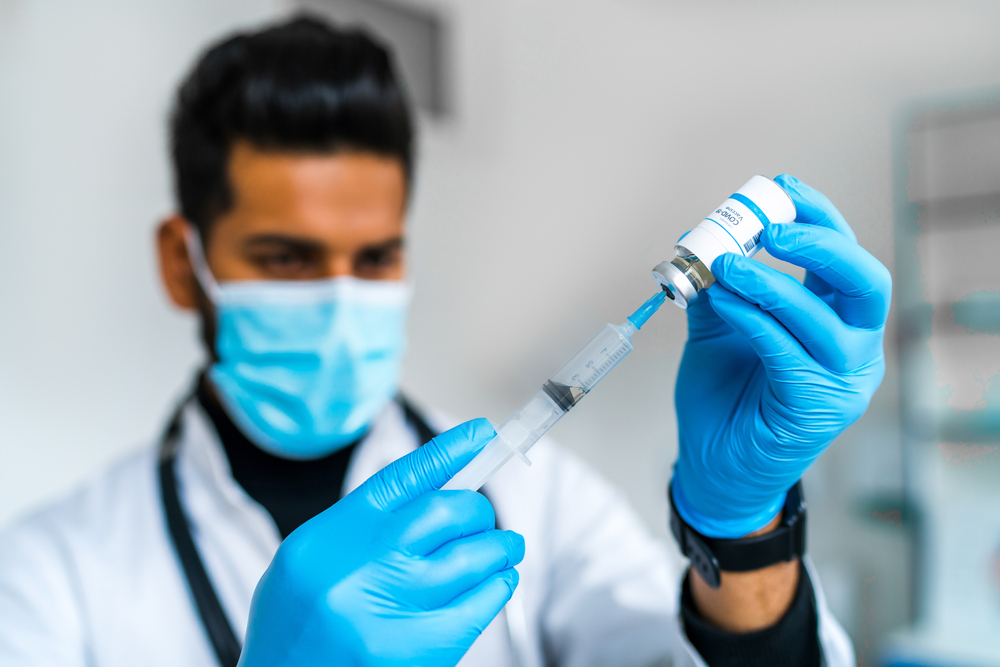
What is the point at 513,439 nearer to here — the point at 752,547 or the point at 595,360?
the point at 595,360

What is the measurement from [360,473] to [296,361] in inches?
7.8

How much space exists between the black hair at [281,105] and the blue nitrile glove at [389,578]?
0.61 meters

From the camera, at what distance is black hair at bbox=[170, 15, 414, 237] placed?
1.03 metres

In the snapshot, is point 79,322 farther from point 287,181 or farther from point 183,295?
point 287,181

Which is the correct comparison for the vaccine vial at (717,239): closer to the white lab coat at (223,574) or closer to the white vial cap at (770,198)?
the white vial cap at (770,198)

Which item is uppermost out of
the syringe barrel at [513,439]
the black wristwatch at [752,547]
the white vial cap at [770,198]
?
the white vial cap at [770,198]

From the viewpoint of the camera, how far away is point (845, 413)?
0.66 metres

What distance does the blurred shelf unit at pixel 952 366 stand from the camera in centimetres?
210

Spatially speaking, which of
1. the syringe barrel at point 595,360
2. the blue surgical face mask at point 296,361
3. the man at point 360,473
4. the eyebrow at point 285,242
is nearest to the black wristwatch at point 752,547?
the man at point 360,473

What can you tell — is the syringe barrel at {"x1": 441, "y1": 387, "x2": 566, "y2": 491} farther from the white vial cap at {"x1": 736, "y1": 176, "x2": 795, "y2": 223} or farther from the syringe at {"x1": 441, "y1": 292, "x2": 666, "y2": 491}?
the white vial cap at {"x1": 736, "y1": 176, "x2": 795, "y2": 223}

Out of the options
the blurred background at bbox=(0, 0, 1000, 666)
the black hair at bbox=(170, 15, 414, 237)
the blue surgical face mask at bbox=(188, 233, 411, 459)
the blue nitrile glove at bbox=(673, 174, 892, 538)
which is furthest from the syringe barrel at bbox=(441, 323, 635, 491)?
the blurred background at bbox=(0, 0, 1000, 666)

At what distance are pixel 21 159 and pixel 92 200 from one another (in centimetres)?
15

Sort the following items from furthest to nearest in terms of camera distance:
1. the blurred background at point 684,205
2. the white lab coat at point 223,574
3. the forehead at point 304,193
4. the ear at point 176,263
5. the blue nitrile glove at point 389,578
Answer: the blurred background at point 684,205, the ear at point 176,263, the forehead at point 304,193, the white lab coat at point 223,574, the blue nitrile glove at point 389,578

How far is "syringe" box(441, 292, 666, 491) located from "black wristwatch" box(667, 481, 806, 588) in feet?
0.77
